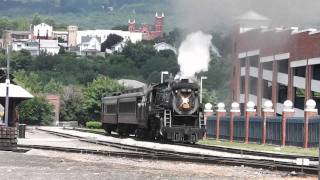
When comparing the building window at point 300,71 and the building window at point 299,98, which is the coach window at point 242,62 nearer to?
the building window at point 300,71

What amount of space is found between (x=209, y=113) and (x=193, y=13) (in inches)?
1299

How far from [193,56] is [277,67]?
3339cm

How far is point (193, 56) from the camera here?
44781mm

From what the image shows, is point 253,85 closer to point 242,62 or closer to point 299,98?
point 242,62

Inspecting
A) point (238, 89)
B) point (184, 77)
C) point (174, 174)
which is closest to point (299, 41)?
point (238, 89)

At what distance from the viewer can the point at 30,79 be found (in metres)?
158

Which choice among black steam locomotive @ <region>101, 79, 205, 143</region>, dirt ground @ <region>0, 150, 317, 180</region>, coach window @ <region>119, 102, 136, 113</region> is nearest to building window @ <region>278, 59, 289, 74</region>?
coach window @ <region>119, 102, 136, 113</region>

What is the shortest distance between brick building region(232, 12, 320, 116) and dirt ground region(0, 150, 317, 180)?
114 feet

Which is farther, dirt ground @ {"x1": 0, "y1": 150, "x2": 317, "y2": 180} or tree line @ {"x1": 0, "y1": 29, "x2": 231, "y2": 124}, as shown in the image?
tree line @ {"x1": 0, "y1": 29, "x2": 231, "y2": 124}

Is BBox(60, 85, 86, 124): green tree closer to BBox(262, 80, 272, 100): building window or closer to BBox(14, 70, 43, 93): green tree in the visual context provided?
BBox(14, 70, 43, 93): green tree

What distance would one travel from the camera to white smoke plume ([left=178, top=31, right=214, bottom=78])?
4228 centimetres

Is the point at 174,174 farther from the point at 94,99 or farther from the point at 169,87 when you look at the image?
the point at 94,99

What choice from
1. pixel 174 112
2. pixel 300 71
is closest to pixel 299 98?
pixel 300 71

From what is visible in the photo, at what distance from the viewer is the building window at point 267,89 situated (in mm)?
79875
